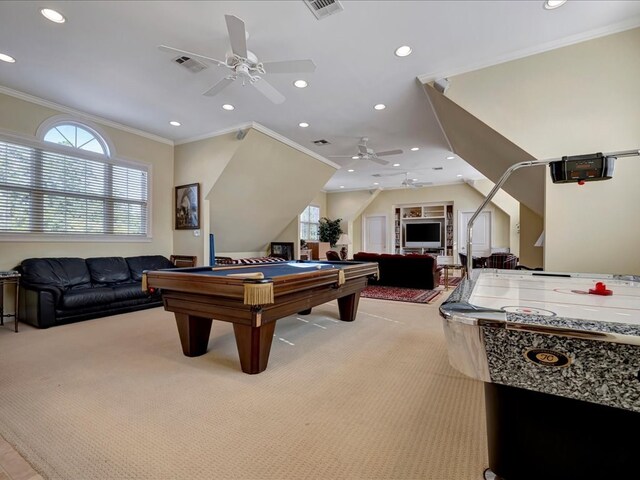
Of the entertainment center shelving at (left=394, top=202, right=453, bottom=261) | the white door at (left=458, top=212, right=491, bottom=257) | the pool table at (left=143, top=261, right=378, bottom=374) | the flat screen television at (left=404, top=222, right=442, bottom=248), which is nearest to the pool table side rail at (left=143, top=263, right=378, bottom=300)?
the pool table at (left=143, top=261, right=378, bottom=374)

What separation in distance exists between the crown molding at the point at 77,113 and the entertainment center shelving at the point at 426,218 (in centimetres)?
824

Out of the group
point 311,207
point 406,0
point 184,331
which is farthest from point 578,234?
point 311,207

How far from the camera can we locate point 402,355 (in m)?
2.86

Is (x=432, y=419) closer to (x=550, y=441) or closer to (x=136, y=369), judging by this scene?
(x=550, y=441)

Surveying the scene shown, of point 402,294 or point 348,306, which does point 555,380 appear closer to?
point 348,306

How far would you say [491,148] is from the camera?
13.3ft

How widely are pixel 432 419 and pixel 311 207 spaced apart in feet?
31.3

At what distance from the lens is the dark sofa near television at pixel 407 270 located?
6461 millimetres

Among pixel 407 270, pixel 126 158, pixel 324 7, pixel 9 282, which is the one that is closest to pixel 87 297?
pixel 9 282

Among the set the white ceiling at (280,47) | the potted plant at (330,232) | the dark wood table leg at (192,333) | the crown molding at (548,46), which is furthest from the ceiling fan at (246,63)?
the potted plant at (330,232)

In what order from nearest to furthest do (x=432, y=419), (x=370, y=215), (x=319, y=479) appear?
(x=319, y=479)
(x=432, y=419)
(x=370, y=215)

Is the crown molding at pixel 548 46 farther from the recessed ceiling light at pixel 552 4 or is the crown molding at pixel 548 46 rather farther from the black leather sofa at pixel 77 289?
the black leather sofa at pixel 77 289

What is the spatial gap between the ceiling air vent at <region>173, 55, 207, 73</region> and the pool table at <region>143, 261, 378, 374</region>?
2264mm

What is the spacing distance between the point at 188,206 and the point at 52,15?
334cm
